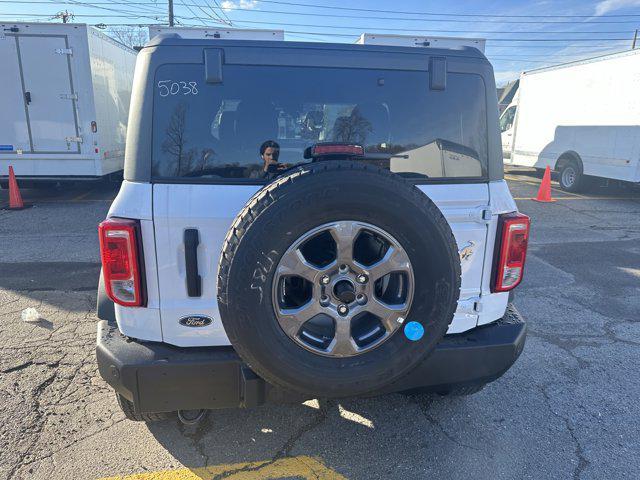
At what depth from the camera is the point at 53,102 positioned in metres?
8.87

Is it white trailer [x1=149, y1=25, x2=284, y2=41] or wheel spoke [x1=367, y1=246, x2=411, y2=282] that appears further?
white trailer [x1=149, y1=25, x2=284, y2=41]

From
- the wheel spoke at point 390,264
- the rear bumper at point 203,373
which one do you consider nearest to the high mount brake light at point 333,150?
the wheel spoke at point 390,264

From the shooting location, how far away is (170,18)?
1062 inches

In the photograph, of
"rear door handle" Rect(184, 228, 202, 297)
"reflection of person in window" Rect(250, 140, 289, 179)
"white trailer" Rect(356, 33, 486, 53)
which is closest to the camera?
"rear door handle" Rect(184, 228, 202, 297)

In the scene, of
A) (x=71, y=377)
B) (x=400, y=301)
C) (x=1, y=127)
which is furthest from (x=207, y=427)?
(x=1, y=127)

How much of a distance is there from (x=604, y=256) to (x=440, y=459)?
5.31 meters

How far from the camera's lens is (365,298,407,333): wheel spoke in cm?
197

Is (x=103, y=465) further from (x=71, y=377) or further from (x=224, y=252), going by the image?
(x=224, y=252)

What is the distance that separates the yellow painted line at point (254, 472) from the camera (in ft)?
7.54

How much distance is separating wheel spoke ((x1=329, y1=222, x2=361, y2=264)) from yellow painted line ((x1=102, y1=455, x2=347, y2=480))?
1.22 meters

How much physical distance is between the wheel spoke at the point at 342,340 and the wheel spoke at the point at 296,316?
0.12m

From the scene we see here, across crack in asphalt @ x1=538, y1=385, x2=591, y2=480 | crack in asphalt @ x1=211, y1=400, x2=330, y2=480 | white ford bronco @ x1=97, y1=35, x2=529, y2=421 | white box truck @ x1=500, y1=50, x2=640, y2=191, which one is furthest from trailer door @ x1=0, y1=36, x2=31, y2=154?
white box truck @ x1=500, y1=50, x2=640, y2=191

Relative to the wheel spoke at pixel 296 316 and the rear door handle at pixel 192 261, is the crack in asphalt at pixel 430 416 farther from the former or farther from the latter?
the rear door handle at pixel 192 261

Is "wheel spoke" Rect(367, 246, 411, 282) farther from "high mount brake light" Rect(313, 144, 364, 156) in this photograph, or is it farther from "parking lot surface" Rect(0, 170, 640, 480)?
"parking lot surface" Rect(0, 170, 640, 480)
